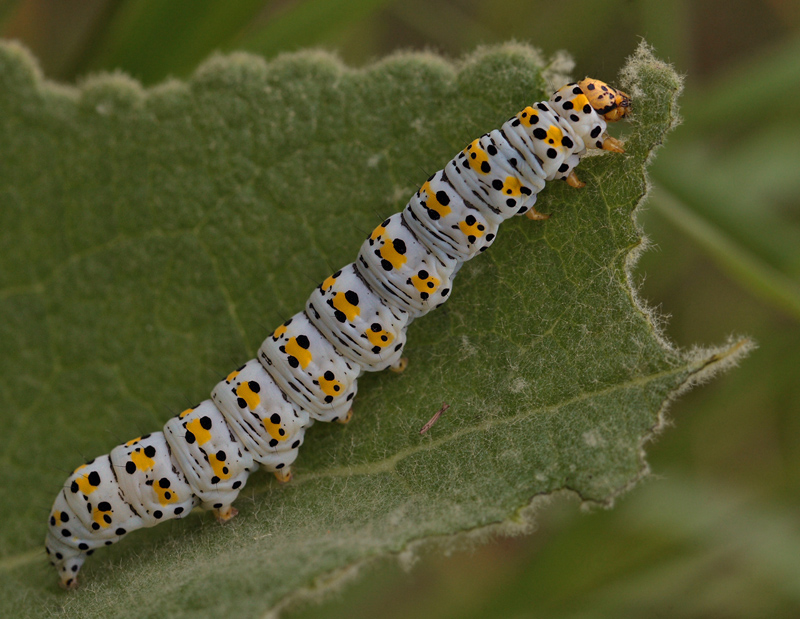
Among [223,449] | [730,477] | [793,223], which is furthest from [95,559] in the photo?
[793,223]

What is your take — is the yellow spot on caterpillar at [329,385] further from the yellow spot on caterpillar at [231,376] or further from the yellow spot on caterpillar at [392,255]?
the yellow spot on caterpillar at [392,255]

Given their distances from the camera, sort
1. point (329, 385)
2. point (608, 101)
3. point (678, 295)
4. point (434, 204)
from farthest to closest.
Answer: point (678, 295)
point (329, 385)
point (434, 204)
point (608, 101)

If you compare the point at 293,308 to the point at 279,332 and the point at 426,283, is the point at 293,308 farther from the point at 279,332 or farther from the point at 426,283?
the point at 426,283

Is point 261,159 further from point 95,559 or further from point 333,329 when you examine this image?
point 95,559

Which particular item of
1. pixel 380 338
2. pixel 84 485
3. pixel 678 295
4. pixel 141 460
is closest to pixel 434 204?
pixel 380 338

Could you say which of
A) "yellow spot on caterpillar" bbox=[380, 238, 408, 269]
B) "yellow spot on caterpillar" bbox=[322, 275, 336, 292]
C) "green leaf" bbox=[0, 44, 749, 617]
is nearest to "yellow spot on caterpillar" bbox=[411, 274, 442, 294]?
"yellow spot on caterpillar" bbox=[380, 238, 408, 269]

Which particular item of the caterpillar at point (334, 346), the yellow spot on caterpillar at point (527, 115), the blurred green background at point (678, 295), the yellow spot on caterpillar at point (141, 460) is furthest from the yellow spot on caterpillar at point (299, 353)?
the blurred green background at point (678, 295)
